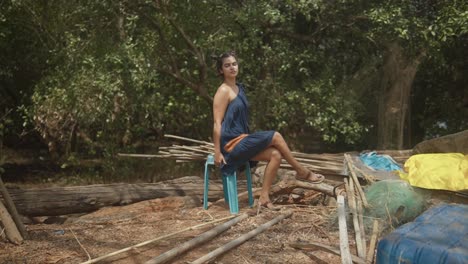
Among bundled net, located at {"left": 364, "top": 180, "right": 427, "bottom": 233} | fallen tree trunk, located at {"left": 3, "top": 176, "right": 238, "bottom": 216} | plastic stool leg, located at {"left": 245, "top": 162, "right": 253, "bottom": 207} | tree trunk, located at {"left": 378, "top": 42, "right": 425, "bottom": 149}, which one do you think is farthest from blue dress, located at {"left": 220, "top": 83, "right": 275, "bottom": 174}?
tree trunk, located at {"left": 378, "top": 42, "right": 425, "bottom": 149}

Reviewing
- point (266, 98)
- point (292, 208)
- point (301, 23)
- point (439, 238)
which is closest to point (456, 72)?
point (301, 23)

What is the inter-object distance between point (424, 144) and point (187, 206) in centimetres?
243

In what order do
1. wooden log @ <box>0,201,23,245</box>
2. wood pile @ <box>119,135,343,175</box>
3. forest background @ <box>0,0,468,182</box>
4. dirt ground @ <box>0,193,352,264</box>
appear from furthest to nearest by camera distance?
forest background @ <box>0,0,468,182</box> < wood pile @ <box>119,135,343,175</box> < wooden log @ <box>0,201,23,245</box> < dirt ground @ <box>0,193,352,264</box>

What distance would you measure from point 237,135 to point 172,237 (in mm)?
1125

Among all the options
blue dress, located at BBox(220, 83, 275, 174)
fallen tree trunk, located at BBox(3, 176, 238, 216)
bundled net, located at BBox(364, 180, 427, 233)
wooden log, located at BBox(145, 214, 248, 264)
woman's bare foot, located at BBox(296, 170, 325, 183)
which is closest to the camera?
wooden log, located at BBox(145, 214, 248, 264)

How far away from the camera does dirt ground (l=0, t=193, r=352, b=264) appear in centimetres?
302

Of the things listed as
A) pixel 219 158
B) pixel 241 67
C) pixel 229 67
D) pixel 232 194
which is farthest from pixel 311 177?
pixel 241 67

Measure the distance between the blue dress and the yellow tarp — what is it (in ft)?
3.98

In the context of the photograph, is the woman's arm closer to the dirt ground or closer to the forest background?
the dirt ground

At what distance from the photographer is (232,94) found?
14.1 feet

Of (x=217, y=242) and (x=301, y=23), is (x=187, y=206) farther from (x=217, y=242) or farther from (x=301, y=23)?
(x=301, y=23)

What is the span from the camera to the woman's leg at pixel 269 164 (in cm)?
421

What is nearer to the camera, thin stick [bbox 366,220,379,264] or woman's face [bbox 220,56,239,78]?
thin stick [bbox 366,220,379,264]

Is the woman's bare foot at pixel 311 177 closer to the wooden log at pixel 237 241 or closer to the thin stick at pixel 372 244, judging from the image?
the wooden log at pixel 237 241
